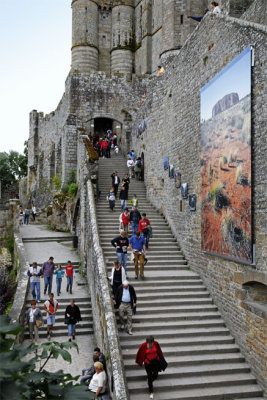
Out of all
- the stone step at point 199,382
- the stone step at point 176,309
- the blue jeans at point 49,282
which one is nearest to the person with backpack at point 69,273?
the blue jeans at point 49,282

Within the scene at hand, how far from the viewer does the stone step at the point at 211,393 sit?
759 centimetres

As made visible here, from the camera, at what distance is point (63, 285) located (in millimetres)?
14570

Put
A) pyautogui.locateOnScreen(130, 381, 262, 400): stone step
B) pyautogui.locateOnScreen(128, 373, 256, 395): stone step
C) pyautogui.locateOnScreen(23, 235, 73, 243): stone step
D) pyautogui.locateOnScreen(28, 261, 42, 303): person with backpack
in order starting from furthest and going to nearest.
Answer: pyautogui.locateOnScreen(23, 235, 73, 243): stone step, pyautogui.locateOnScreen(28, 261, 42, 303): person with backpack, pyautogui.locateOnScreen(128, 373, 256, 395): stone step, pyautogui.locateOnScreen(130, 381, 262, 400): stone step

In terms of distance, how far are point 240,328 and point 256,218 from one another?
2767 mm

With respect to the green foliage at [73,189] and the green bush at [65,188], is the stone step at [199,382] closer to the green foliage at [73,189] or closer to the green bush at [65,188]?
the green foliage at [73,189]

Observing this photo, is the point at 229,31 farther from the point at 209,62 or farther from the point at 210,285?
the point at 210,285

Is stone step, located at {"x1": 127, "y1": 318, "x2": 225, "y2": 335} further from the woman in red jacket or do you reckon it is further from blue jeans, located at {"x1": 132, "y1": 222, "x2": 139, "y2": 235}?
blue jeans, located at {"x1": 132, "y1": 222, "x2": 139, "y2": 235}

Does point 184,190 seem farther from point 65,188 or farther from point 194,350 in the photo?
point 65,188

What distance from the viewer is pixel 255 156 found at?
8.29m

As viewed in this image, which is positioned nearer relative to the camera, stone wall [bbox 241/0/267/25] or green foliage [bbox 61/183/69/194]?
stone wall [bbox 241/0/267/25]

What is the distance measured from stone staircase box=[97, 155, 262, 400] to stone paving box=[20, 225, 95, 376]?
6.03ft

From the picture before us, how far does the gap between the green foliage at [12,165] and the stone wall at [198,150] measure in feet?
123

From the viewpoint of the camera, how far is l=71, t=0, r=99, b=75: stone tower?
3425 cm

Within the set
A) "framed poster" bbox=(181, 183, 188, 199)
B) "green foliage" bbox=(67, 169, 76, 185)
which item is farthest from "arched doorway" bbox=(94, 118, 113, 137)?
"framed poster" bbox=(181, 183, 188, 199)
